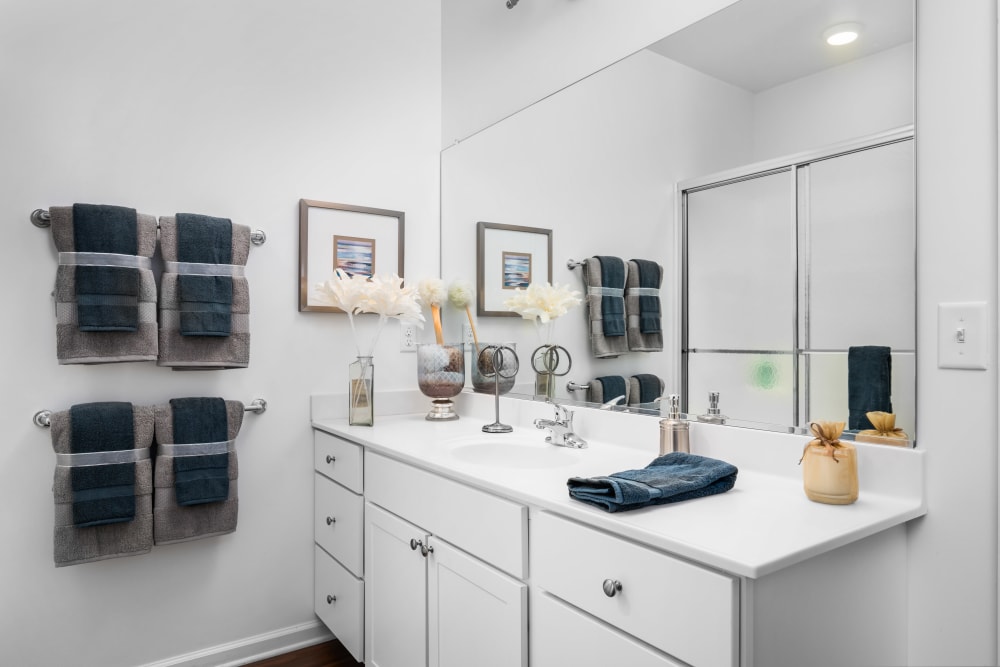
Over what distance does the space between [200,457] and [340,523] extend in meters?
0.49

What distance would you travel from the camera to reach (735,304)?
1.46 m

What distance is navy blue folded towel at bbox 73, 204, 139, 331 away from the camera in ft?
5.64

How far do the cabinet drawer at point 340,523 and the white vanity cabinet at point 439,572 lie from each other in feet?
0.20

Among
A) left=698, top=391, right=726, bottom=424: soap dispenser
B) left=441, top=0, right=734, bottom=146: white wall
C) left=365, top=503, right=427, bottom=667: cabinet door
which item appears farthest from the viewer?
left=441, top=0, right=734, bottom=146: white wall

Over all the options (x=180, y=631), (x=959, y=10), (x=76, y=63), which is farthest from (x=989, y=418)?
(x=76, y=63)

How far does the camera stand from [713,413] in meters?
1.47

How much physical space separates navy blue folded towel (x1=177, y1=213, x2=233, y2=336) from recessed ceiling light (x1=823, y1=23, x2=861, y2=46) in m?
1.72

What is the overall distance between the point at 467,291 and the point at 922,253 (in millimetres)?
1502

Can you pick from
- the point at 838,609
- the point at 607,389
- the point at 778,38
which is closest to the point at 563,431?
the point at 607,389

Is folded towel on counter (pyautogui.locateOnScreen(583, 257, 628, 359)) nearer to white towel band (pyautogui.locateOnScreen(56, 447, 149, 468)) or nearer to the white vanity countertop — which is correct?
the white vanity countertop

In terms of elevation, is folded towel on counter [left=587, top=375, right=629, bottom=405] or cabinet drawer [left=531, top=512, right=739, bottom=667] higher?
folded towel on counter [left=587, top=375, right=629, bottom=405]

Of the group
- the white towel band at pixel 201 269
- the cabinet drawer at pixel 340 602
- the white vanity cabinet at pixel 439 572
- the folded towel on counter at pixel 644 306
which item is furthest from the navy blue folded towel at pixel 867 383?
the white towel band at pixel 201 269

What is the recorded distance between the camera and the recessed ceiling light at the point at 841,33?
122 cm

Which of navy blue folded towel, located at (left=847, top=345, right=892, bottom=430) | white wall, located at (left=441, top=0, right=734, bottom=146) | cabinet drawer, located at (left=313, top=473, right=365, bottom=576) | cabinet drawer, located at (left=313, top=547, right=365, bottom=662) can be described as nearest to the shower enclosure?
navy blue folded towel, located at (left=847, top=345, right=892, bottom=430)
